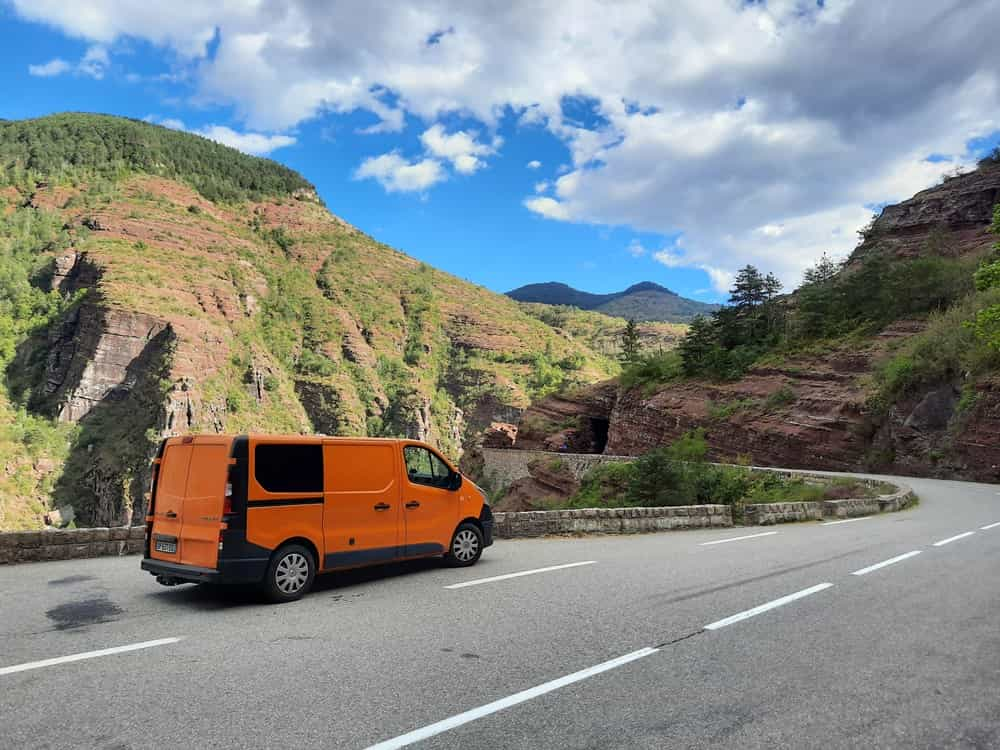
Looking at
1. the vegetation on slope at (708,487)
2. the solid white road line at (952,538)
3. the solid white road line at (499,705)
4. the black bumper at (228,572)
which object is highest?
the vegetation on slope at (708,487)

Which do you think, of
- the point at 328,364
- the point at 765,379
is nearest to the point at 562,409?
the point at 765,379

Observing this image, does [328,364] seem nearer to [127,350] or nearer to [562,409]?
[127,350]

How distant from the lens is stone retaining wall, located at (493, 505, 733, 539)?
12516 millimetres

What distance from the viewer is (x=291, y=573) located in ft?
22.7

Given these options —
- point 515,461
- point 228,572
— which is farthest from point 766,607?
point 515,461

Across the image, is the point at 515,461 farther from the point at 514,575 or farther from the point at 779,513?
the point at 514,575

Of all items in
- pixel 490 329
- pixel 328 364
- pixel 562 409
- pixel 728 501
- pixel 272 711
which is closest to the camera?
pixel 272 711

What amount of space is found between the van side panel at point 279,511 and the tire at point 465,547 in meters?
2.19

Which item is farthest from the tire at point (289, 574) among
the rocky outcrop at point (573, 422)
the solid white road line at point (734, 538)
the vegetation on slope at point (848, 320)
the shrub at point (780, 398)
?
the rocky outcrop at point (573, 422)

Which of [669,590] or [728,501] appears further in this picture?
[728,501]

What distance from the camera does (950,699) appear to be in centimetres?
403

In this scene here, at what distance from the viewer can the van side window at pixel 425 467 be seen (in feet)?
27.2

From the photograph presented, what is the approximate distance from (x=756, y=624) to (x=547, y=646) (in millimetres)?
2099

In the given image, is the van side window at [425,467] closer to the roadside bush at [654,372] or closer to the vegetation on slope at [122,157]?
the roadside bush at [654,372]
